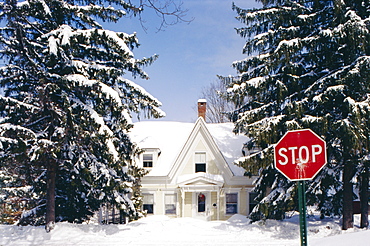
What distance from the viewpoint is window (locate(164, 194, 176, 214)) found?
2102cm

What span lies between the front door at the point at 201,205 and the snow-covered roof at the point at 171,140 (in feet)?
8.16

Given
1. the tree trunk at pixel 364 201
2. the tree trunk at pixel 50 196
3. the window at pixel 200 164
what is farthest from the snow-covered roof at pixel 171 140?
the tree trunk at pixel 364 201

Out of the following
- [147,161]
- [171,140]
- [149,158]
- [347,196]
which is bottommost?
[347,196]

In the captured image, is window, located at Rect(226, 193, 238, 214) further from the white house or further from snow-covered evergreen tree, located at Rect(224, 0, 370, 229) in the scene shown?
snow-covered evergreen tree, located at Rect(224, 0, 370, 229)

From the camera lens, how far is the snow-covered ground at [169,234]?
12.3 metres

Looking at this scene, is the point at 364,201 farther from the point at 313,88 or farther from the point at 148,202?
the point at 148,202

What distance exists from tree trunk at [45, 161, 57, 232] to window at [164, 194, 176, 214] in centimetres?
931

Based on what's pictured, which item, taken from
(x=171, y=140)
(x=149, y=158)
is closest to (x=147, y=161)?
(x=149, y=158)

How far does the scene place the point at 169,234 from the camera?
14.2 metres

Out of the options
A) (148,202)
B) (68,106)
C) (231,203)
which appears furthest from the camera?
(148,202)

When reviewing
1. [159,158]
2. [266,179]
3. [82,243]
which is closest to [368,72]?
[266,179]

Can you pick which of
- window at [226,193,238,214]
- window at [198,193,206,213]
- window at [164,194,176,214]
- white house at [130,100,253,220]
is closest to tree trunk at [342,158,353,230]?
white house at [130,100,253,220]

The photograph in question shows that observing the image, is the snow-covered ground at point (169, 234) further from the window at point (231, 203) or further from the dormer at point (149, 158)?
the dormer at point (149, 158)

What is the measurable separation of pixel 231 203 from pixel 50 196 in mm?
12117
